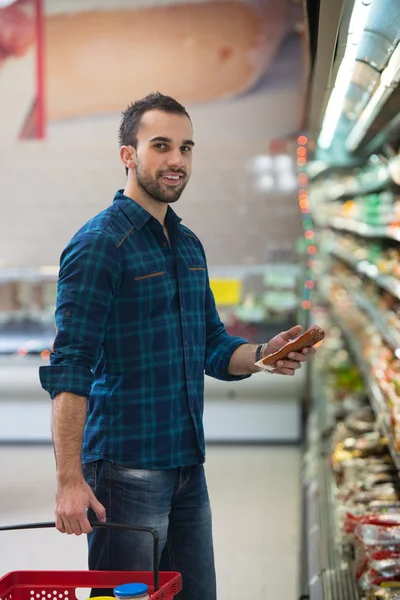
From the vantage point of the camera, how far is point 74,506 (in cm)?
206

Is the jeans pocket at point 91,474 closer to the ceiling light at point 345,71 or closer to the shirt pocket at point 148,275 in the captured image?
the shirt pocket at point 148,275

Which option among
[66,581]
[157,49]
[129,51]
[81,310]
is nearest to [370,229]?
[157,49]

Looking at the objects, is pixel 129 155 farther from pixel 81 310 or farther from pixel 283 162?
pixel 283 162

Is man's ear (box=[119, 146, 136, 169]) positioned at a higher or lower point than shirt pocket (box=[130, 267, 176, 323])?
A: higher

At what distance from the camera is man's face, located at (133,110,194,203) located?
7.64ft

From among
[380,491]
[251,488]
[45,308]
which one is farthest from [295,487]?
[45,308]

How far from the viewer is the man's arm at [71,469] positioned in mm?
2059

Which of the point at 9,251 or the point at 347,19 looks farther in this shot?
the point at 9,251

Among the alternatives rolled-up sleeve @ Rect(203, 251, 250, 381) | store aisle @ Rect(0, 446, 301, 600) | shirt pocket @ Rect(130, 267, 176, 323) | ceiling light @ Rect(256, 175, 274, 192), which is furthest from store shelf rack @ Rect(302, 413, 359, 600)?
ceiling light @ Rect(256, 175, 274, 192)

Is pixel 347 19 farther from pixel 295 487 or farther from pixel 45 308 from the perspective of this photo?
pixel 45 308

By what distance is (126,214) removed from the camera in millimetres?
2355

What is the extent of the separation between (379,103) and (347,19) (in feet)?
3.84

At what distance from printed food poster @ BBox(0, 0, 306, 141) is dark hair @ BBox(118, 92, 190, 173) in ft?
12.3

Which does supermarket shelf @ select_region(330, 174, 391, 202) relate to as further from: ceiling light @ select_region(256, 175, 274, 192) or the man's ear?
the man's ear
